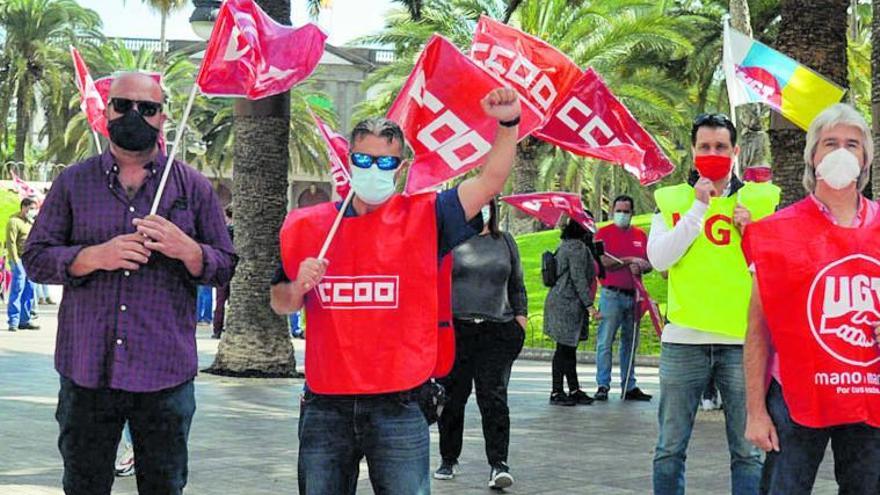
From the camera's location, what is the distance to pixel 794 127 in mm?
11586

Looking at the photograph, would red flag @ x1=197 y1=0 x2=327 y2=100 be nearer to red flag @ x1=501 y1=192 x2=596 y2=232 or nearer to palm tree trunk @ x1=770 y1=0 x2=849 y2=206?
red flag @ x1=501 y1=192 x2=596 y2=232

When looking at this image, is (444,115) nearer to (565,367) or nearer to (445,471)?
(445,471)

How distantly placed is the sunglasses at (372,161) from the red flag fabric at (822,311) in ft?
3.82

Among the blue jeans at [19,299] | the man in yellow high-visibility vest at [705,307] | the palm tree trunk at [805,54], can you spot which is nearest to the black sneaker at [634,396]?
the palm tree trunk at [805,54]

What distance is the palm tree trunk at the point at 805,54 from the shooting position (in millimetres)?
11570

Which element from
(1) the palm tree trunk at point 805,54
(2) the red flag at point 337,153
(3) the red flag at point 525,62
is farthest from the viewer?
(1) the palm tree trunk at point 805,54

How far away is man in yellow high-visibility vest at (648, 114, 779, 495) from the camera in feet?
19.5

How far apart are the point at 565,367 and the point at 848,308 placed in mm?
8845

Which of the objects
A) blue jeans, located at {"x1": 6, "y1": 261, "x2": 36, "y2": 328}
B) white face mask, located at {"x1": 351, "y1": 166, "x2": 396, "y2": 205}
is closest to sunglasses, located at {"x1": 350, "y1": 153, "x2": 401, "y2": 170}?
white face mask, located at {"x1": 351, "y1": 166, "x2": 396, "y2": 205}

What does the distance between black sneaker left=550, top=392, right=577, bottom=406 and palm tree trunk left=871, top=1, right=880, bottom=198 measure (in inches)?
141

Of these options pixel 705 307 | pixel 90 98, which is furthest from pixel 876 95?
pixel 90 98

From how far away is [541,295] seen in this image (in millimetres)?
28438

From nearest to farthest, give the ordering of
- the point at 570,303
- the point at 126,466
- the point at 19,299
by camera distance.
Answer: the point at 126,466, the point at 570,303, the point at 19,299

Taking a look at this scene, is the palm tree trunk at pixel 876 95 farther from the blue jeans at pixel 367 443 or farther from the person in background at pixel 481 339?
the blue jeans at pixel 367 443
